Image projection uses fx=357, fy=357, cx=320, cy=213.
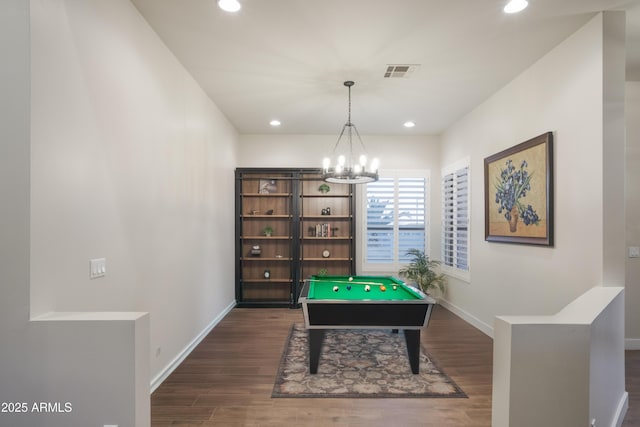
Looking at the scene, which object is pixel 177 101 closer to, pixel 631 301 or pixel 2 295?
pixel 2 295

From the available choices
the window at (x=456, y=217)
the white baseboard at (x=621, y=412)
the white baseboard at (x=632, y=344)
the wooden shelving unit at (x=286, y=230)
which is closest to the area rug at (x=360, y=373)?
the white baseboard at (x=621, y=412)

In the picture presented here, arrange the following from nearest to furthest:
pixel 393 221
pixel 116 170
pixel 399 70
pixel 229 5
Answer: pixel 116 170 < pixel 229 5 < pixel 399 70 < pixel 393 221

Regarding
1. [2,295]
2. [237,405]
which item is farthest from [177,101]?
[237,405]

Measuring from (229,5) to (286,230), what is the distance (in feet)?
14.2

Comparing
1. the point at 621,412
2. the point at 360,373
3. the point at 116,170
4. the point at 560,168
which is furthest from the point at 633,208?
the point at 116,170

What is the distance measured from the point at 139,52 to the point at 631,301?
18.2 feet

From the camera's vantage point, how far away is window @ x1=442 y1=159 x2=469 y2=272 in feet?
17.9

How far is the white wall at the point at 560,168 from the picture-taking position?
292cm

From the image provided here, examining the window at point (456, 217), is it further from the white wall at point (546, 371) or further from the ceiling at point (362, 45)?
the white wall at point (546, 371)

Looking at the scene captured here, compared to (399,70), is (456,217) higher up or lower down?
lower down

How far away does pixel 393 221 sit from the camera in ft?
21.9

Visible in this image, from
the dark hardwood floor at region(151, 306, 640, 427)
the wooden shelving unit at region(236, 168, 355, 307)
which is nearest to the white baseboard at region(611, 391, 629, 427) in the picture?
the dark hardwood floor at region(151, 306, 640, 427)

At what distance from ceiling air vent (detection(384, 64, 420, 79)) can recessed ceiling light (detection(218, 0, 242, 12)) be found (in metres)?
1.72

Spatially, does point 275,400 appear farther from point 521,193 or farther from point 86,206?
point 521,193
